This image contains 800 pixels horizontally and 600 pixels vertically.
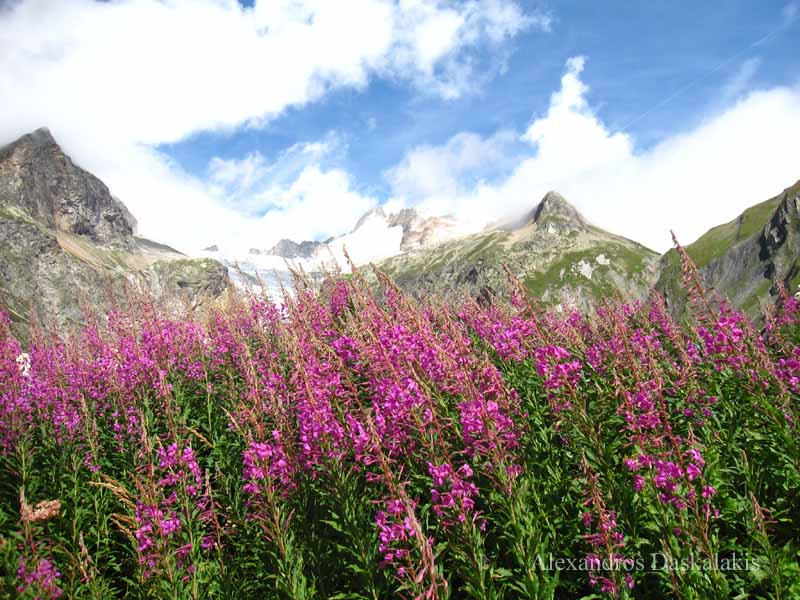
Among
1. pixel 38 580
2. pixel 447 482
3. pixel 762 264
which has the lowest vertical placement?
pixel 762 264

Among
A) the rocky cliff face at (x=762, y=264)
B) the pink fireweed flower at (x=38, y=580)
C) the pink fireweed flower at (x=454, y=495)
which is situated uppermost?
the pink fireweed flower at (x=38, y=580)

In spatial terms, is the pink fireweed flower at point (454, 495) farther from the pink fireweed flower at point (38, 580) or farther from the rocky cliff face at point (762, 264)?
the rocky cliff face at point (762, 264)

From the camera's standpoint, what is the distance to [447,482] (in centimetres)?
541

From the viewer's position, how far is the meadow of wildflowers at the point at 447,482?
489 cm

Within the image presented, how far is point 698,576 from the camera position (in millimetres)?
4621

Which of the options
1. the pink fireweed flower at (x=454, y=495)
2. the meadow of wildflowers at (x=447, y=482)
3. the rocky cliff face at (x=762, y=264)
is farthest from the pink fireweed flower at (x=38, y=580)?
the rocky cliff face at (x=762, y=264)

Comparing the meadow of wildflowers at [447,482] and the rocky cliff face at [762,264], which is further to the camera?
the rocky cliff face at [762,264]

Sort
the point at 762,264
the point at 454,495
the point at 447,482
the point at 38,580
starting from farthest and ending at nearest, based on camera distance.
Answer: the point at 762,264
the point at 447,482
the point at 38,580
the point at 454,495

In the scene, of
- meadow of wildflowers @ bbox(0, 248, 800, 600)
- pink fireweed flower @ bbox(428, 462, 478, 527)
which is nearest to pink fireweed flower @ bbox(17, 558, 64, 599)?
meadow of wildflowers @ bbox(0, 248, 800, 600)

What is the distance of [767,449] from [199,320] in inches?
563

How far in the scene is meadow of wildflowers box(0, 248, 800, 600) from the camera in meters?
4.89

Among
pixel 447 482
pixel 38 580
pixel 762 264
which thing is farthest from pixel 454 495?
pixel 762 264

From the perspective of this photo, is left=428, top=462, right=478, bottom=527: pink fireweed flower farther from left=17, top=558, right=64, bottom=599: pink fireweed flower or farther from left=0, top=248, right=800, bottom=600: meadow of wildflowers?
left=17, top=558, right=64, bottom=599: pink fireweed flower

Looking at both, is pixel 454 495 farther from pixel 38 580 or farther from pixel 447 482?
pixel 38 580
